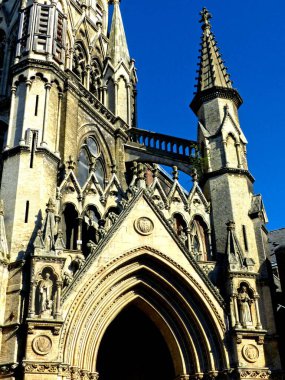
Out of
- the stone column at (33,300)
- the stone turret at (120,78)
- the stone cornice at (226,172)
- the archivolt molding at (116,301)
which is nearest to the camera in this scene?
the stone column at (33,300)

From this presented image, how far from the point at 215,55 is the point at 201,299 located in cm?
1225

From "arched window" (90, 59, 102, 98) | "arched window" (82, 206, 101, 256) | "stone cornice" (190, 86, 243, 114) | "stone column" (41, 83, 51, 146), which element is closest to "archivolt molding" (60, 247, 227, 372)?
"arched window" (82, 206, 101, 256)

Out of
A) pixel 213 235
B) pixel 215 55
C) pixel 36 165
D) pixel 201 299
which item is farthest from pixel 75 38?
pixel 201 299

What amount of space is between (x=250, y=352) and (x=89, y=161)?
10.9 metres

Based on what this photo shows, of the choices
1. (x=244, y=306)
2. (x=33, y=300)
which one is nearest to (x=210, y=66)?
(x=244, y=306)

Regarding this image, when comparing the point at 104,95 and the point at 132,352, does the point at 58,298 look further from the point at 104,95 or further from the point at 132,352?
the point at 104,95

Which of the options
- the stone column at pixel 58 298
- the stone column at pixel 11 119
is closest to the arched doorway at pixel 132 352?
the stone column at pixel 58 298

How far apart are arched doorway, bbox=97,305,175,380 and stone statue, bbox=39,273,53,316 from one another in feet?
15.2

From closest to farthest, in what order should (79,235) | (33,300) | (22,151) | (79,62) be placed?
(33,300)
(79,235)
(22,151)
(79,62)

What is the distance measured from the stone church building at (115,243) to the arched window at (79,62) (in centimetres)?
156

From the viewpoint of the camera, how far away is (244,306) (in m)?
18.5

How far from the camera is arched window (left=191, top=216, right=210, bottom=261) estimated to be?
20.9 meters

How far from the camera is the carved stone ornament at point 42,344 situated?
53.1ft

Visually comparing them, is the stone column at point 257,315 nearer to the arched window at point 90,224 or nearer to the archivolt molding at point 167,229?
the archivolt molding at point 167,229
